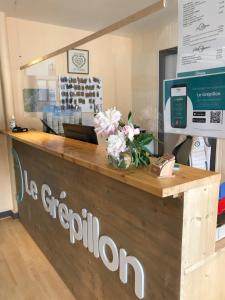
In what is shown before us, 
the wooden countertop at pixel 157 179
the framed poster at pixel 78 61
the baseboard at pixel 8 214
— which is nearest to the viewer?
the wooden countertop at pixel 157 179

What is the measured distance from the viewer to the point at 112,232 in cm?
129

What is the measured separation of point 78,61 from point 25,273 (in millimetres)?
2514

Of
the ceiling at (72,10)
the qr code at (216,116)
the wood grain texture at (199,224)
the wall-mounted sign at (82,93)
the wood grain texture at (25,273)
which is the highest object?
the ceiling at (72,10)

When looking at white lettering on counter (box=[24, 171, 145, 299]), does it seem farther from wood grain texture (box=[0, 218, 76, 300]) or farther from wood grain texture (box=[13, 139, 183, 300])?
wood grain texture (box=[0, 218, 76, 300])

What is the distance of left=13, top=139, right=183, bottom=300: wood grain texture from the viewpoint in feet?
3.21

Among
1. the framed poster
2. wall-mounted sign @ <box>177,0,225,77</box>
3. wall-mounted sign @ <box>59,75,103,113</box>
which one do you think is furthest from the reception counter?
the framed poster

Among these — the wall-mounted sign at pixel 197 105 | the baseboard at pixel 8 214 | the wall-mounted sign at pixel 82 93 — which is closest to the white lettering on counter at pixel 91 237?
the wall-mounted sign at pixel 197 105

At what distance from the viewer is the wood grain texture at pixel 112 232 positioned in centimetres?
98

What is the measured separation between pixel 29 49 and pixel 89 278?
262 cm

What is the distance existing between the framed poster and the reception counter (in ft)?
5.70

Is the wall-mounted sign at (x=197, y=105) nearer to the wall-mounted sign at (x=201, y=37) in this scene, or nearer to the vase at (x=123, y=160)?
the wall-mounted sign at (x=201, y=37)

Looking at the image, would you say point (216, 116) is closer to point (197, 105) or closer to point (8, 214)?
point (197, 105)

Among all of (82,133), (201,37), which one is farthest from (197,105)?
(82,133)

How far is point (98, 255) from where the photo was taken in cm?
145
